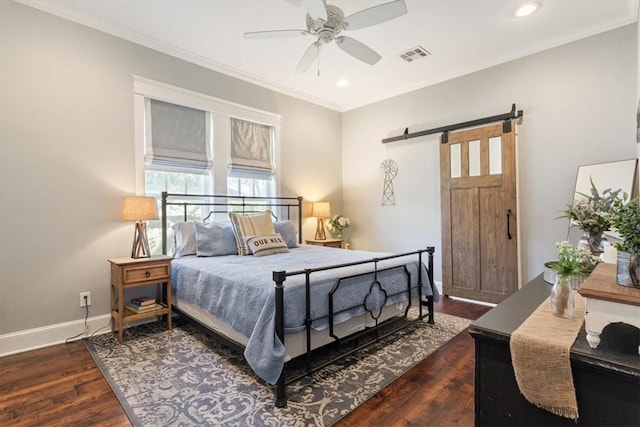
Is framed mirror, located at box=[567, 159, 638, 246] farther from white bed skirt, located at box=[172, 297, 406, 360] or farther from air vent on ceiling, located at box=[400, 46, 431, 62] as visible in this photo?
air vent on ceiling, located at box=[400, 46, 431, 62]

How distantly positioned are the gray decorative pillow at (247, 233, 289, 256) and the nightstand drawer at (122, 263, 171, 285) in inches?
32.9

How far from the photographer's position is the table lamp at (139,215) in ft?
9.68

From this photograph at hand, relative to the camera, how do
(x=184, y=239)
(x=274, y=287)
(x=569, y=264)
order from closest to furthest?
(x=569, y=264), (x=274, y=287), (x=184, y=239)

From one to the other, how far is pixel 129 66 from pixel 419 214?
13.1ft

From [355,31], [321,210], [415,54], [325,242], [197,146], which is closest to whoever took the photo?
[355,31]

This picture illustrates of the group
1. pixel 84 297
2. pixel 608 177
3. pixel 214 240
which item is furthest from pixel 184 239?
pixel 608 177

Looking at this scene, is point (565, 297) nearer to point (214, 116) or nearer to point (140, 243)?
point (140, 243)

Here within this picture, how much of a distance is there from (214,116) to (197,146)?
0.46 m

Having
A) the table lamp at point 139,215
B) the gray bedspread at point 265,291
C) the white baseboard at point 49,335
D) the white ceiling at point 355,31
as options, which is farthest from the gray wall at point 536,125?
the white baseboard at point 49,335

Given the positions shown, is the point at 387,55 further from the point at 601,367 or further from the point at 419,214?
the point at 601,367

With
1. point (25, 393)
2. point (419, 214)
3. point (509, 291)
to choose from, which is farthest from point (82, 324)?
point (509, 291)

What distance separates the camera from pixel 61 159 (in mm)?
2873

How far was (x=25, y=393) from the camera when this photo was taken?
205 centimetres

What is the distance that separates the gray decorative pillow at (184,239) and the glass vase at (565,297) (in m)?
3.20
